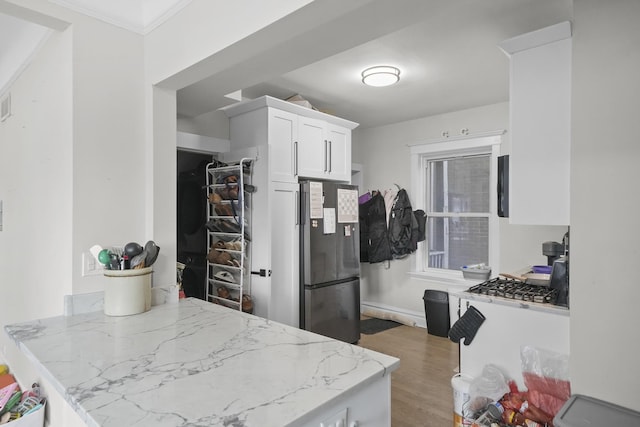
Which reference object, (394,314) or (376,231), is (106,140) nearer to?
(376,231)

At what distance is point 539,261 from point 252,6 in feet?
11.3

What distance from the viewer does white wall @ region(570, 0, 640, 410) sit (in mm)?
1372

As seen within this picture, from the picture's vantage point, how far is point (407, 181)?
4.45m

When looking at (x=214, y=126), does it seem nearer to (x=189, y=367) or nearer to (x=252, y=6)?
(x=252, y=6)

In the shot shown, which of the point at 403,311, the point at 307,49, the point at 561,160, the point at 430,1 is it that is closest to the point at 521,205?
the point at 561,160

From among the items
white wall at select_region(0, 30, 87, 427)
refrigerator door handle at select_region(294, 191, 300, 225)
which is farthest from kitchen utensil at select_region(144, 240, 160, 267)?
refrigerator door handle at select_region(294, 191, 300, 225)

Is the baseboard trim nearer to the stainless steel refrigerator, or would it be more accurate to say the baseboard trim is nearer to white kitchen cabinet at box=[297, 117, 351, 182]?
the stainless steel refrigerator

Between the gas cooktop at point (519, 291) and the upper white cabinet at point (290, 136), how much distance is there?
168 centimetres

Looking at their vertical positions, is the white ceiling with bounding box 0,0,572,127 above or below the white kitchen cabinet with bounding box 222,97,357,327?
above

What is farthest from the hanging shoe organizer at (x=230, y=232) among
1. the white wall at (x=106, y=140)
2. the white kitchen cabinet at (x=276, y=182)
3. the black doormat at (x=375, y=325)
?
the black doormat at (x=375, y=325)

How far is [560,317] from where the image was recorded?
1.65 m

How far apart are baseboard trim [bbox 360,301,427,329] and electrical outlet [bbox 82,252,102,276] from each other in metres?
3.51

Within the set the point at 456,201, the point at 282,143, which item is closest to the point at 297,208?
the point at 282,143

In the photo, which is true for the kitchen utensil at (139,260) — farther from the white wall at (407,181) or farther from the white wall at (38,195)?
the white wall at (407,181)
